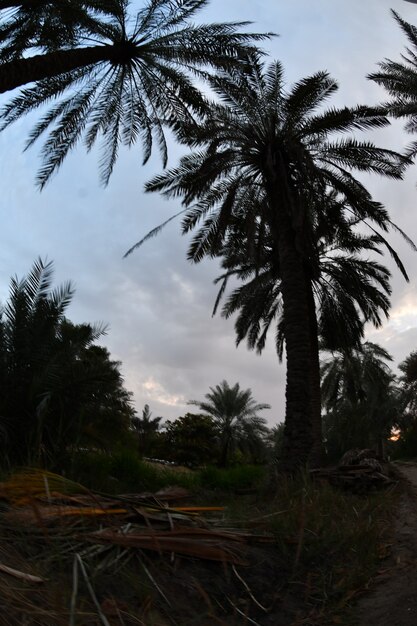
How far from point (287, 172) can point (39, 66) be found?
6.72 m

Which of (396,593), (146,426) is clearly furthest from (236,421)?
(396,593)

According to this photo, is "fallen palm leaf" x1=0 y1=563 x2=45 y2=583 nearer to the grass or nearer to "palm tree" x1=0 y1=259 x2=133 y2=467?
the grass

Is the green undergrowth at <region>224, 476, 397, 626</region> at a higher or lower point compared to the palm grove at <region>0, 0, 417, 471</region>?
lower

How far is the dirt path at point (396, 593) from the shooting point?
3486mm

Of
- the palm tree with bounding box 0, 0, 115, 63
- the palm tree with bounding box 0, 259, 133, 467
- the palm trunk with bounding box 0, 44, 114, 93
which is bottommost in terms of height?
the palm tree with bounding box 0, 259, 133, 467

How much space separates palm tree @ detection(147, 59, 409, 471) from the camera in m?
12.2

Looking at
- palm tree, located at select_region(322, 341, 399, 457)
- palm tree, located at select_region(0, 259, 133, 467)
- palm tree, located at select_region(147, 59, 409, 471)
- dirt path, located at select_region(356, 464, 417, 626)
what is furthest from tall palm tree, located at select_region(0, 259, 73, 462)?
palm tree, located at select_region(322, 341, 399, 457)

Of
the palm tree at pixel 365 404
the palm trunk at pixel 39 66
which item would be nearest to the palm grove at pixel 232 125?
the palm trunk at pixel 39 66

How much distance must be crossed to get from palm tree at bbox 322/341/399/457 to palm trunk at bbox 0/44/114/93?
27545mm

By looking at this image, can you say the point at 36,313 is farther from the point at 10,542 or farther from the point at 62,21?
the point at 10,542

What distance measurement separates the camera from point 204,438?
40.5 m

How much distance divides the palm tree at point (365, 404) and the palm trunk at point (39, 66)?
2754cm

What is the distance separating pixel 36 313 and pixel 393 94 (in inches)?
473

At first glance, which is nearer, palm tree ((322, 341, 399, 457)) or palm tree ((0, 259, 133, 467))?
palm tree ((0, 259, 133, 467))
